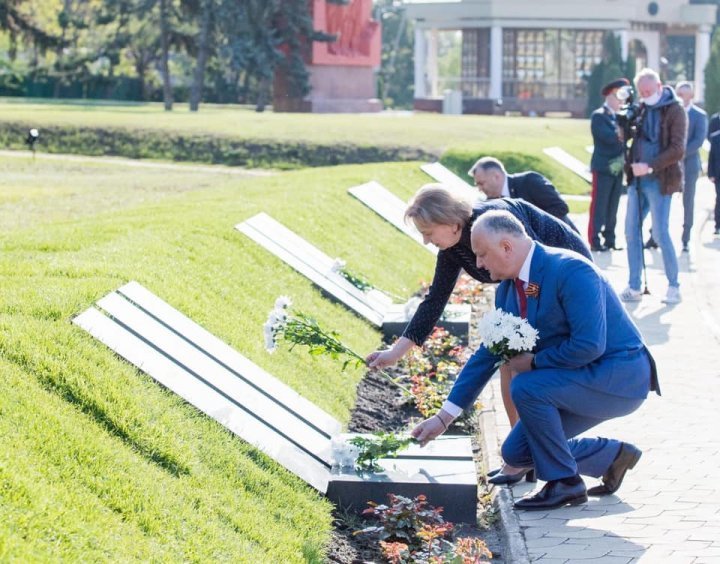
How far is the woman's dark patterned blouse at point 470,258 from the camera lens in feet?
20.6

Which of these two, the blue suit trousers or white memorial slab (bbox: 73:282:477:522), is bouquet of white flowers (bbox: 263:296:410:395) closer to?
white memorial slab (bbox: 73:282:477:522)

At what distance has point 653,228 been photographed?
12.1 metres

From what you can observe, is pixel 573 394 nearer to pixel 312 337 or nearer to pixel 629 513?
pixel 629 513

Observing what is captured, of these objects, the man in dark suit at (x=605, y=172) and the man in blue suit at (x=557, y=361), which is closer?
the man in blue suit at (x=557, y=361)

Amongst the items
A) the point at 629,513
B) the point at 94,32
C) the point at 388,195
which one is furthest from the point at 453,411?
the point at 94,32

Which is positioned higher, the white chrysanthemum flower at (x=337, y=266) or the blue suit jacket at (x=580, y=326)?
the blue suit jacket at (x=580, y=326)

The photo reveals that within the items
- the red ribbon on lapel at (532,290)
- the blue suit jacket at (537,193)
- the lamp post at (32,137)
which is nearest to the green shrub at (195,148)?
the lamp post at (32,137)

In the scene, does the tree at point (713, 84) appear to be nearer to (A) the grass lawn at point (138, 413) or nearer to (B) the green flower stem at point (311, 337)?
(A) the grass lawn at point (138, 413)

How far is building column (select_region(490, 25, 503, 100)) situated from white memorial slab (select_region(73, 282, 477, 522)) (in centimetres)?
6302

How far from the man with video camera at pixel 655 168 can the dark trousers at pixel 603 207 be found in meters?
3.50

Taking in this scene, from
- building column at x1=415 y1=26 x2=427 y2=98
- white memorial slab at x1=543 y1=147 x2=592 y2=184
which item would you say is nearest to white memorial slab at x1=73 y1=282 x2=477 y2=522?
white memorial slab at x1=543 y1=147 x2=592 y2=184

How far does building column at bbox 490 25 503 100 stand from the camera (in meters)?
68.6

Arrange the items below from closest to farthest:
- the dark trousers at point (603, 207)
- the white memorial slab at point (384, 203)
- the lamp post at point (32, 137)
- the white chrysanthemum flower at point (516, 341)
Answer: the white chrysanthemum flower at point (516, 341)
the white memorial slab at point (384, 203)
the dark trousers at point (603, 207)
the lamp post at point (32, 137)

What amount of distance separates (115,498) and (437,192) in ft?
6.86
